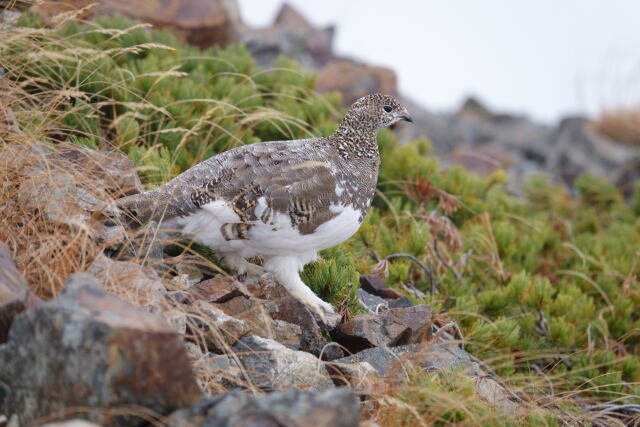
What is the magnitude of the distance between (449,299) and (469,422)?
270cm

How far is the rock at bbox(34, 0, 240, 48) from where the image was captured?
8.42 m

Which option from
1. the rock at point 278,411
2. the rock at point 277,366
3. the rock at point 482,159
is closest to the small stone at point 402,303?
the rock at point 277,366

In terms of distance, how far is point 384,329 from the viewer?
13.6 feet

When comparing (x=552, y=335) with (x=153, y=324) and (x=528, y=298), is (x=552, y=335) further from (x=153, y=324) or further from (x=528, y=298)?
(x=153, y=324)

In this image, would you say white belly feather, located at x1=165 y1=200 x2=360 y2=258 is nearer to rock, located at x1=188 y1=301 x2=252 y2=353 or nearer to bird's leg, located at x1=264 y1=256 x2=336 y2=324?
bird's leg, located at x1=264 y1=256 x2=336 y2=324

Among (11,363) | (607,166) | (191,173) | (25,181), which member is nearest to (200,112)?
(191,173)

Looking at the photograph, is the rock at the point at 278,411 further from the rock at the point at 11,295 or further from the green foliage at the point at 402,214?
the green foliage at the point at 402,214

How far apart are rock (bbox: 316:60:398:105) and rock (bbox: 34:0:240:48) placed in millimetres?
1308

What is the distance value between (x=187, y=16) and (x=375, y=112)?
16.6 feet

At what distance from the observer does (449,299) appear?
19.2 ft

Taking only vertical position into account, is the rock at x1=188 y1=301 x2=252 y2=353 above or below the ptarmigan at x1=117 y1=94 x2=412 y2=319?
below

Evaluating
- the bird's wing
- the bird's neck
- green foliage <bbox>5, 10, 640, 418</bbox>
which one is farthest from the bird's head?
green foliage <bbox>5, 10, 640, 418</bbox>

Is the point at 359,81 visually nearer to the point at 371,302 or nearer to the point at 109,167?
the point at 371,302

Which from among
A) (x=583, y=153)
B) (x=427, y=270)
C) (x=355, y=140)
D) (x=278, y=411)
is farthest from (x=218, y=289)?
(x=583, y=153)
